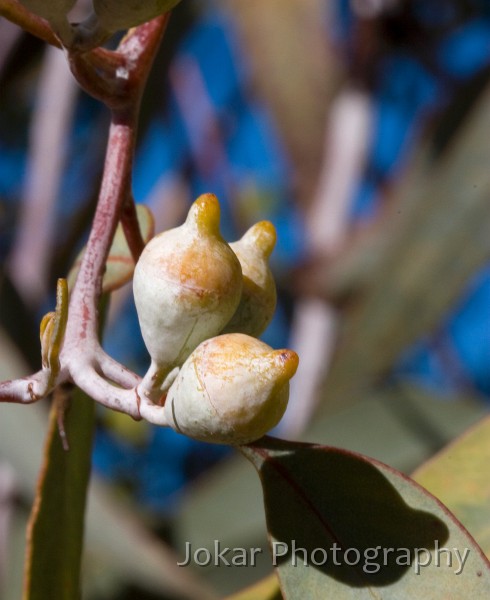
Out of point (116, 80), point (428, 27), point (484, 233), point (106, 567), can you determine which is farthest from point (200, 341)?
point (428, 27)

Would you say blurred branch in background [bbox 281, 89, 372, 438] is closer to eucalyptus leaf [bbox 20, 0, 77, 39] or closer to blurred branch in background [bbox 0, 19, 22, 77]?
blurred branch in background [bbox 0, 19, 22, 77]

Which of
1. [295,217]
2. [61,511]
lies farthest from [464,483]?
[295,217]

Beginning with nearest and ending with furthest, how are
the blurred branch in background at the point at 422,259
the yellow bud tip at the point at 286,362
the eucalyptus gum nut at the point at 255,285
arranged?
the yellow bud tip at the point at 286,362
the eucalyptus gum nut at the point at 255,285
the blurred branch in background at the point at 422,259

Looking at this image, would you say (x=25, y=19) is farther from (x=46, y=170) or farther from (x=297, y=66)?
(x=297, y=66)

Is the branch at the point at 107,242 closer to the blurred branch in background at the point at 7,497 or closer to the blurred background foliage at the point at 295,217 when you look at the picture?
the blurred background foliage at the point at 295,217

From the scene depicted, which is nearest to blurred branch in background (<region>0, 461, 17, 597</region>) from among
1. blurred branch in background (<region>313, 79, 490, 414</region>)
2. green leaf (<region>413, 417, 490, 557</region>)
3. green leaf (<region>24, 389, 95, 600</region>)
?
blurred branch in background (<region>313, 79, 490, 414</region>)

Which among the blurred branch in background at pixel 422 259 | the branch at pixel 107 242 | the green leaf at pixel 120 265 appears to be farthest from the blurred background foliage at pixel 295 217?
the branch at pixel 107 242
